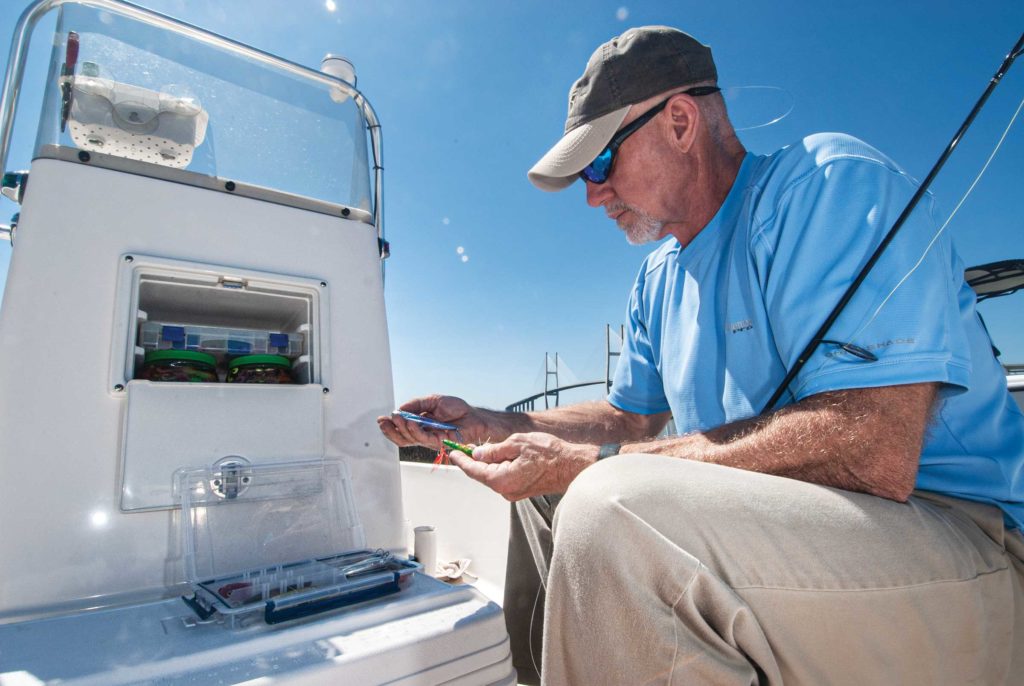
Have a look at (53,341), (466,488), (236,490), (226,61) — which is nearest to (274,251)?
(53,341)

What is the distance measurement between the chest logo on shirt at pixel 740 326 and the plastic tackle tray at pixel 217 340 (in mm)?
1017

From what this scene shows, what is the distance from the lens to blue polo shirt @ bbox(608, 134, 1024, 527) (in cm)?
82

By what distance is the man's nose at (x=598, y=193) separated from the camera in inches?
54.0

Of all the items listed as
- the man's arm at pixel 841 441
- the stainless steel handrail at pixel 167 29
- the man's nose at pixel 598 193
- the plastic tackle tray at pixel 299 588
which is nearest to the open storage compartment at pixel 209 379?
the plastic tackle tray at pixel 299 588

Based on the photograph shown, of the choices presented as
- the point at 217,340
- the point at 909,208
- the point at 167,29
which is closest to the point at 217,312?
the point at 217,340

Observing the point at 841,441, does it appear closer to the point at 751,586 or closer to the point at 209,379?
the point at 751,586

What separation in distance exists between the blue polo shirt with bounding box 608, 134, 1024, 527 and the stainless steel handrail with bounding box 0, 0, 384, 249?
1062 mm

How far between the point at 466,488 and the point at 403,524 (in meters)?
1.17

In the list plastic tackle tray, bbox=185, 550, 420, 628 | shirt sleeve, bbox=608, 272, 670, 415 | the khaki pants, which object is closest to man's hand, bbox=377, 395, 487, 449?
shirt sleeve, bbox=608, 272, 670, 415

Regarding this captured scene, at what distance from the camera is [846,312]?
85 cm

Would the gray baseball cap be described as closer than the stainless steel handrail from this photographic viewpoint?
Yes

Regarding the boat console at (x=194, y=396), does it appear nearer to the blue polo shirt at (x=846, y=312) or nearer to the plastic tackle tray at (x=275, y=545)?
Result: the plastic tackle tray at (x=275, y=545)

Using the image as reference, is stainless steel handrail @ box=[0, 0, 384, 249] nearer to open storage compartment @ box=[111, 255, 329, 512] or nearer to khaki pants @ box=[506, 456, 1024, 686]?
open storage compartment @ box=[111, 255, 329, 512]

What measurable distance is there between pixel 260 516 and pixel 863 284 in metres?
1.17
